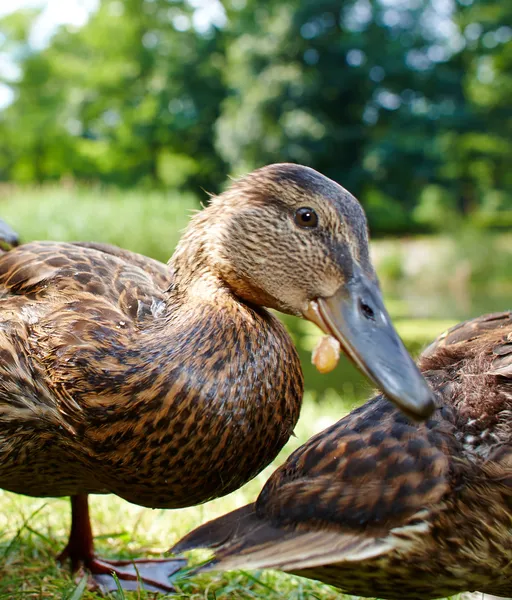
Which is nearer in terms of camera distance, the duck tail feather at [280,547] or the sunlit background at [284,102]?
the duck tail feather at [280,547]

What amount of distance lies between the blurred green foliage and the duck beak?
863 inches

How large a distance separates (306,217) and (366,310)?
330mm

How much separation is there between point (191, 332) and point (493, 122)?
28883 millimetres

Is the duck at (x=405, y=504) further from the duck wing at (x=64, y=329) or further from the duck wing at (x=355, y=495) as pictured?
the duck wing at (x=64, y=329)

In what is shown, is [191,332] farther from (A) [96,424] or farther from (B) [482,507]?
(B) [482,507]

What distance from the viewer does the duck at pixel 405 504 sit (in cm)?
157

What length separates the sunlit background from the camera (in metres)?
26.9

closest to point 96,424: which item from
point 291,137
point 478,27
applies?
point 291,137

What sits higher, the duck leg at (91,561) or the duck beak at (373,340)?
the duck beak at (373,340)

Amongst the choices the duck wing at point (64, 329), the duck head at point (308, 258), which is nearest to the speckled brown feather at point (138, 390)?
the duck wing at point (64, 329)

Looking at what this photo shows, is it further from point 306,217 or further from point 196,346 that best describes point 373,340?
point 196,346

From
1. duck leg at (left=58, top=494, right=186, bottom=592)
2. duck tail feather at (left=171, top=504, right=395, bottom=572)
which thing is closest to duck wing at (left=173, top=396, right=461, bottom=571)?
duck tail feather at (left=171, top=504, right=395, bottom=572)

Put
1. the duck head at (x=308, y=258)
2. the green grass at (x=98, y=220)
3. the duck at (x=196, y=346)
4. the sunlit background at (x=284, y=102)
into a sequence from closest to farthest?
the duck head at (x=308, y=258)
the duck at (x=196, y=346)
the green grass at (x=98, y=220)
the sunlit background at (x=284, y=102)

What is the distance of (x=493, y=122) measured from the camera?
28.0 m
